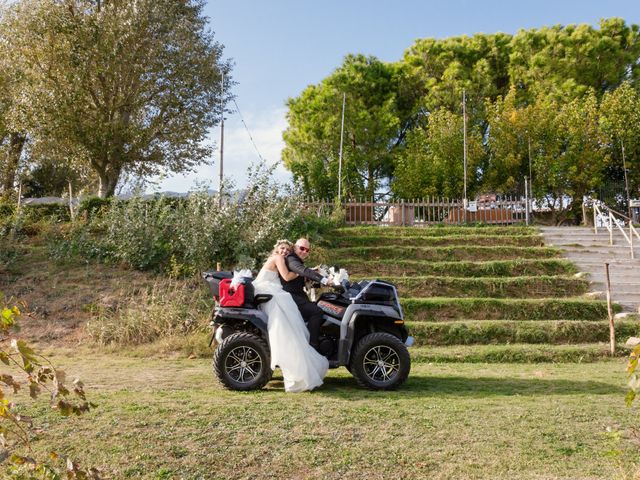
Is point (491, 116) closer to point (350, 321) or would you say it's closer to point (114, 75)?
point (114, 75)

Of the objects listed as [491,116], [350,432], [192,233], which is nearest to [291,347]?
[350,432]

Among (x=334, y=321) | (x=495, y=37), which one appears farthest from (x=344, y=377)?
(x=495, y=37)

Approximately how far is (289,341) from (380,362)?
41.1 inches

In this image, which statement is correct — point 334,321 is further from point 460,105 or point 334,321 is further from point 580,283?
point 460,105

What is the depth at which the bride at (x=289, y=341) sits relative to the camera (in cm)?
633

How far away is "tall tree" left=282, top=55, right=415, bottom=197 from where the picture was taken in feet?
106

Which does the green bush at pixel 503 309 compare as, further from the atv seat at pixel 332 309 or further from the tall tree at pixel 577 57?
the tall tree at pixel 577 57

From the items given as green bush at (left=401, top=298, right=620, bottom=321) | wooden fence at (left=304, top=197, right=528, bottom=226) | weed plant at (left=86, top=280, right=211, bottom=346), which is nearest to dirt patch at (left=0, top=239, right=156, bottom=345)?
weed plant at (left=86, top=280, right=211, bottom=346)

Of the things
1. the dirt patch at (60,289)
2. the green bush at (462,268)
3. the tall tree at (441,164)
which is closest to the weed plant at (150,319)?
the dirt patch at (60,289)

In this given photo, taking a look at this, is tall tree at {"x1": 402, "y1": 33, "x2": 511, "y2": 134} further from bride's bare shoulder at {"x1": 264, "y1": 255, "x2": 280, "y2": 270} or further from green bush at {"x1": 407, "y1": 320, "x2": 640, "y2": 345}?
bride's bare shoulder at {"x1": 264, "y1": 255, "x2": 280, "y2": 270}

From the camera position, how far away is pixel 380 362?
662 cm

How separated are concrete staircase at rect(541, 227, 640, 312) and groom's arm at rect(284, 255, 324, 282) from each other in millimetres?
8211

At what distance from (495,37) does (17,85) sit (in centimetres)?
2460

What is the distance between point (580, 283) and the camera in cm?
1330
